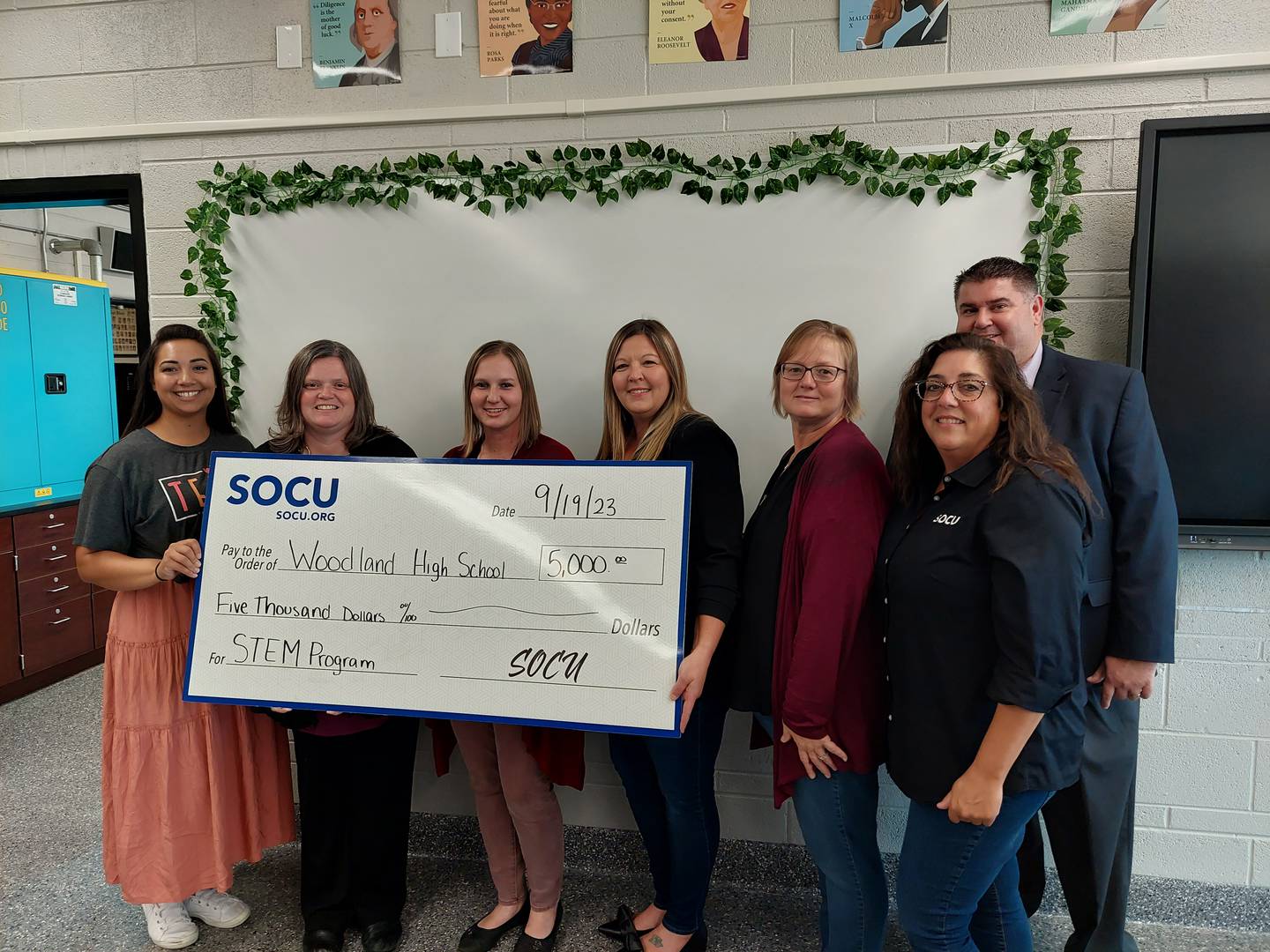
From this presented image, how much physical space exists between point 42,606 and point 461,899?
2.99 metres

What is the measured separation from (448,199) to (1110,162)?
181 cm

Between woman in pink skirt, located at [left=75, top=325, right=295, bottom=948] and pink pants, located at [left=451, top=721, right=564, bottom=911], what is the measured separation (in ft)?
2.06

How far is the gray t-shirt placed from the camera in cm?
171

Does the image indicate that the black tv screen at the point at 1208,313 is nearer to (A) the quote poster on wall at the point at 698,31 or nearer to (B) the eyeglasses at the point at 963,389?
(B) the eyeglasses at the point at 963,389

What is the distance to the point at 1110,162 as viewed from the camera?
1.86m

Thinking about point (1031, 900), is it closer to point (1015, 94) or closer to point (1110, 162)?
point (1110, 162)

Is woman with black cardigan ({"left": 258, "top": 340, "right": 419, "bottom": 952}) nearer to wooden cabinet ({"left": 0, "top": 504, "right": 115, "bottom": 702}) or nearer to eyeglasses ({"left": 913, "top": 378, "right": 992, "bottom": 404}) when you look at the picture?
eyeglasses ({"left": 913, "top": 378, "right": 992, "bottom": 404})

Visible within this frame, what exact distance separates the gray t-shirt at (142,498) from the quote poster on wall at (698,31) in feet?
5.54

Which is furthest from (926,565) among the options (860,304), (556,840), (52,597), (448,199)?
(52,597)

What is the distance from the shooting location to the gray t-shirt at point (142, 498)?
1710 millimetres

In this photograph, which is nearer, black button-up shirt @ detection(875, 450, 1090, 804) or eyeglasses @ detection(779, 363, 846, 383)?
black button-up shirt @ detection(875, 450, 1090, 804)

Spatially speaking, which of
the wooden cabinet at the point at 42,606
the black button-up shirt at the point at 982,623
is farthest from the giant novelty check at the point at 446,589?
the wooden cabinet at the point at 42,606

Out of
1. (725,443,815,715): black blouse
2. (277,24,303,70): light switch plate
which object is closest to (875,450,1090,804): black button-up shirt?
(725,443,815,715): black blouse

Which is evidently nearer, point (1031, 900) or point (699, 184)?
point (1031, 900)
